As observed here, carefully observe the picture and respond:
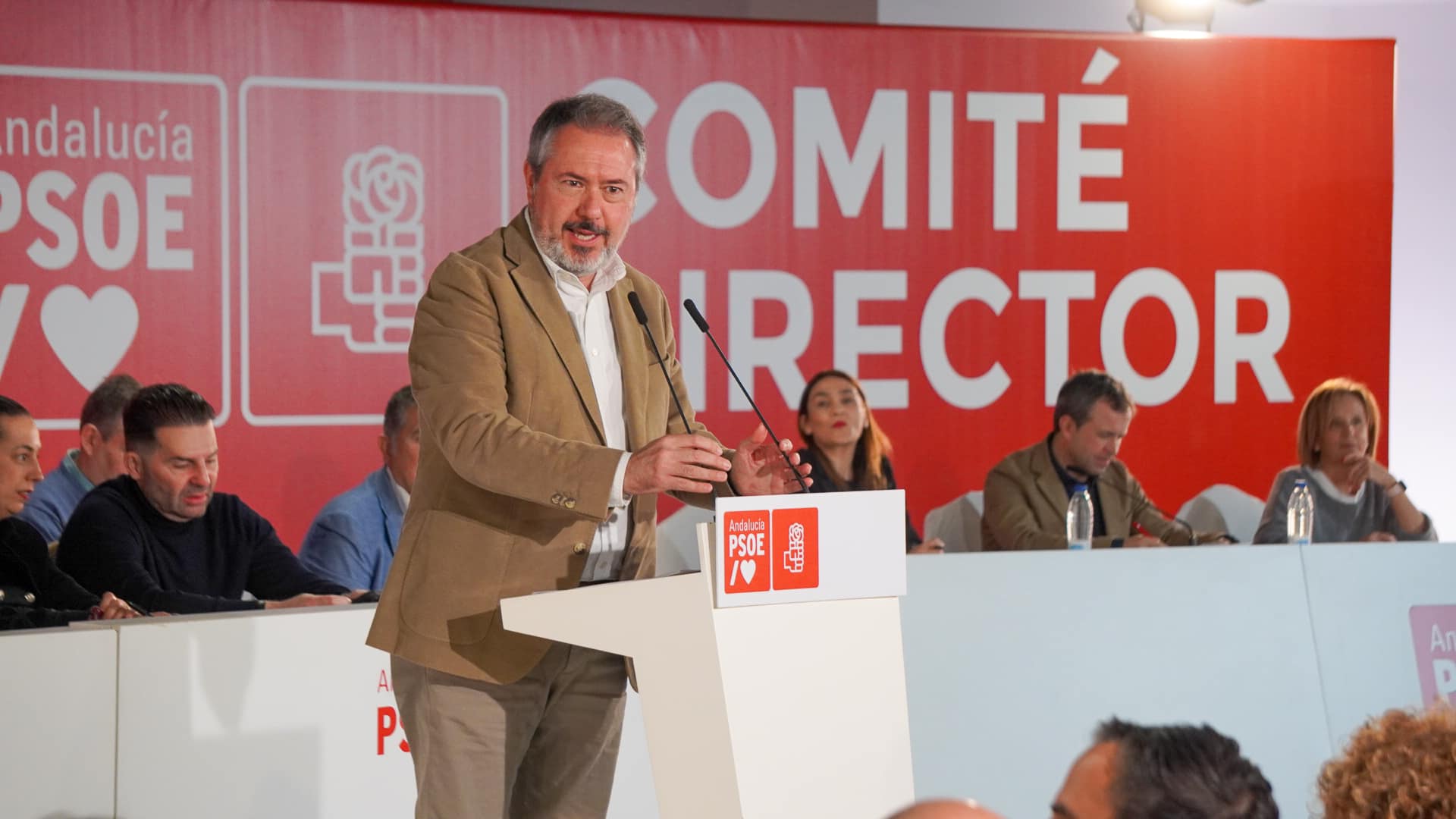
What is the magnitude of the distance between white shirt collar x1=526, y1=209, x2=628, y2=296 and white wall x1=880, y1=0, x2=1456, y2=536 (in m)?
5.13

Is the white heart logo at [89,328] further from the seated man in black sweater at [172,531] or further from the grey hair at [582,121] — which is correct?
the grey hair at [582,121]

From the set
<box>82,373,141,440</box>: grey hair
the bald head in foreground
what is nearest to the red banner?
<box>82,373,141,440</box>: grey hair

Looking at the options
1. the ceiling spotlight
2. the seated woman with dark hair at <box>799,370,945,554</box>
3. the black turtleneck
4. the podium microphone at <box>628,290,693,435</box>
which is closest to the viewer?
the podium microphone at <box>628,290,693,435</box>

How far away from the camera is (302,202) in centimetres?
462

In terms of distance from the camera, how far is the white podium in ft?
5.40

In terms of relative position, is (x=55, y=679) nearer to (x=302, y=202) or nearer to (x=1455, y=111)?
(x=302, y=202)

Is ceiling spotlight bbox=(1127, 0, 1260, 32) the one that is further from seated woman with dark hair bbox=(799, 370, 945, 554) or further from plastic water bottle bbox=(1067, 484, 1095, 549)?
plastic water bottle bbox=(1067, 484, 1095, 549)

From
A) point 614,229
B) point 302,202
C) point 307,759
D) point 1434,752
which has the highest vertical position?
point 302,202

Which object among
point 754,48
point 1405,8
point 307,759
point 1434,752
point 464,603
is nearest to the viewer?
point 1434,752

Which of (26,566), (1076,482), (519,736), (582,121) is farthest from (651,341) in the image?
(1076,482)

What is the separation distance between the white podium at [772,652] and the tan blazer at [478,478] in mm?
105

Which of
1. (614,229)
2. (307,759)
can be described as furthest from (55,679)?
(614,229)

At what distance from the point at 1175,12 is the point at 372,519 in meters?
3.86

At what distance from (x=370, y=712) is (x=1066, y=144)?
344 centimetres
